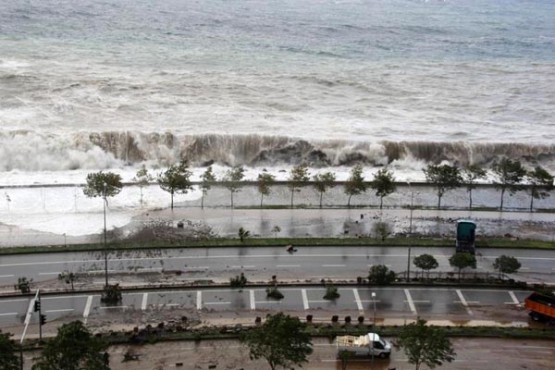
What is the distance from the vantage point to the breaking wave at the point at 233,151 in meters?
85.0

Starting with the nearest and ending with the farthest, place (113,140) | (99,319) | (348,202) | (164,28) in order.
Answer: (99,319)
(348,202)
(113,140)
(164,28)

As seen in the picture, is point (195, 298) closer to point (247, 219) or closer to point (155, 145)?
point (247, 219)

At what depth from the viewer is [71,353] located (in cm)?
3528

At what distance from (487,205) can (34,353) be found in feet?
153

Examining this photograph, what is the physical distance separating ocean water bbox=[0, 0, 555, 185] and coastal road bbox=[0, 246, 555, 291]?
24.5 meters

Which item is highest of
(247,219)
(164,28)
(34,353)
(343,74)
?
(164,28)

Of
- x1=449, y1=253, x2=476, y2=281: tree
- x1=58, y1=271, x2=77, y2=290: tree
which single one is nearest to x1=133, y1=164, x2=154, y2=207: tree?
x1=58, y1=271, x2=77, y2=290: tree

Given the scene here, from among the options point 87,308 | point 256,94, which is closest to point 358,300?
point 87,308

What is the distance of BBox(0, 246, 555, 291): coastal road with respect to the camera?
5294 cm

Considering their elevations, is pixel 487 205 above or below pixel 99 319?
above

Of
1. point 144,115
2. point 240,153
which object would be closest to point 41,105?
point 144,115

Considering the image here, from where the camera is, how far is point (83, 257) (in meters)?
55.7

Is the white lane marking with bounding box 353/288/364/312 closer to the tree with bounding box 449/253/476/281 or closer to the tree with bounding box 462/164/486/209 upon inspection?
the tree with bounding box 449/253/476/281

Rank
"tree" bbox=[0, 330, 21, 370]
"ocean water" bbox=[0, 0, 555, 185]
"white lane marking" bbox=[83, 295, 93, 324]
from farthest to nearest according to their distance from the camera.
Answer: "ocean water" bbox=[0, 0, 555, 185] → "white lane marking" bbox=[83, 295, 93, 324] → "tree" bbox=[0, 330, 21, 370]
